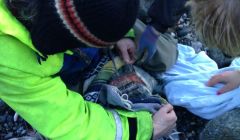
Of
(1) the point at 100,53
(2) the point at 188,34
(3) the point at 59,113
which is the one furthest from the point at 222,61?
(3) the point at 59,113

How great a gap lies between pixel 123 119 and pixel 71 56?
367 mm

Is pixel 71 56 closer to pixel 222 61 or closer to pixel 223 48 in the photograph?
pixel 223 48

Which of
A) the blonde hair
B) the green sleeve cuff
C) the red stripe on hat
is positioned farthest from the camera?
the green sleeve cuff

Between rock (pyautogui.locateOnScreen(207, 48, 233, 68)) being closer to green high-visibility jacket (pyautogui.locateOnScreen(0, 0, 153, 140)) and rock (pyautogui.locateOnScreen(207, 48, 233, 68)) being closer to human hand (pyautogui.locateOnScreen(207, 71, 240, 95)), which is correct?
human hand (pyautogui.locateOnScreen(207, 71, 240, 95))

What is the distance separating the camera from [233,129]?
7.19 feet

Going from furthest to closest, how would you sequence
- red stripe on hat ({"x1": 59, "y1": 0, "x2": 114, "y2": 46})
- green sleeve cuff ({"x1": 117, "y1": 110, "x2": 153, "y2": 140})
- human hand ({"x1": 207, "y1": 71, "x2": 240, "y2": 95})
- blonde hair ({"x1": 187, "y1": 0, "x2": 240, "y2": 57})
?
human hand ({"x1": 207, "y1": 71, "x2": 240, "y2": 95}), green sleeve cuff ({"x1": 117, "y1": 110, "x2": 153, "y2": 140}), blonde hair ({"x1": 187, "y1": 0, "x2": 240, "y2": 57}), red stripe on hat ({"x1": 59, "y1": 0, "x2": 114, "y2": 46})

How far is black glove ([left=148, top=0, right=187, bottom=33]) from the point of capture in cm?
240

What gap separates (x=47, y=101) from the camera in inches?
77.9

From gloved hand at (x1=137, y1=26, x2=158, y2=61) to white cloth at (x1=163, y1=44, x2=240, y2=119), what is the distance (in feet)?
0.67

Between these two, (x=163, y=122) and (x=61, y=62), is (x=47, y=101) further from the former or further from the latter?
(x=163, y=122)

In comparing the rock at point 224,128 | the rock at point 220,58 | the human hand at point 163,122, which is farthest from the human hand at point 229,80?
the rock at point 220,58

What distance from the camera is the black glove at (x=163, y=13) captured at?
94.6 inches

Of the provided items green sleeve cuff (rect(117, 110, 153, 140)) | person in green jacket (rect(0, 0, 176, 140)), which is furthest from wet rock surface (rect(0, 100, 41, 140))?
green sleeve cuff (rect(117, 110, 153, 140))

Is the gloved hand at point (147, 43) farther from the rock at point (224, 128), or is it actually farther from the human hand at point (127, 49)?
the rock at point (224, 128)
